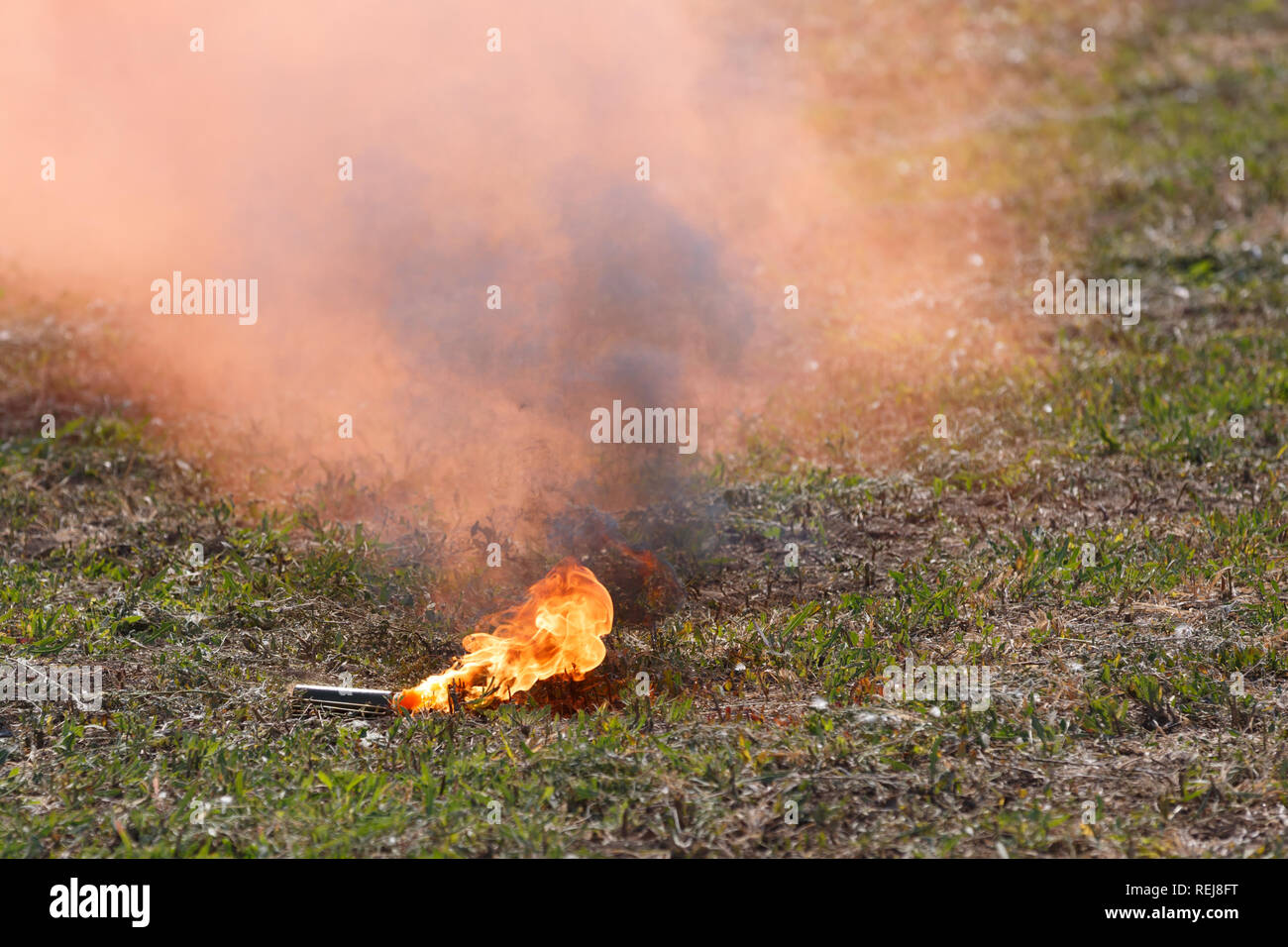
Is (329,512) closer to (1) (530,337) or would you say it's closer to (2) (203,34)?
Answer: (1) (530,337)

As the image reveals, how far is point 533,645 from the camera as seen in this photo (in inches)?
205

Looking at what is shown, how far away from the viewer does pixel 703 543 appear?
249 inches

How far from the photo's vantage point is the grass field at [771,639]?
4.11 meters

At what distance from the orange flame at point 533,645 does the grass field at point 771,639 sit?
0.35 feet

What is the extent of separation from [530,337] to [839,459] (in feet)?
6.29

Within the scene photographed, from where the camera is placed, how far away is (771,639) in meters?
5.39

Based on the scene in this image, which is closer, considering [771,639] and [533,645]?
[533,645]

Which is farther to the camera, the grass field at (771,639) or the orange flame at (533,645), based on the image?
the orange flame at (533,645)

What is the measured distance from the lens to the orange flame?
5.02m

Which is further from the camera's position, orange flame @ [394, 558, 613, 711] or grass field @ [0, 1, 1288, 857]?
orange flame @ [394, 558, 613, 711]

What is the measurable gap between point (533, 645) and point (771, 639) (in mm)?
995

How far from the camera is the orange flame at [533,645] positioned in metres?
5.02

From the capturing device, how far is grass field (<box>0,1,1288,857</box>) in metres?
4.11

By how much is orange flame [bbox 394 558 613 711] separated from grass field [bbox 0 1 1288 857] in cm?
11
